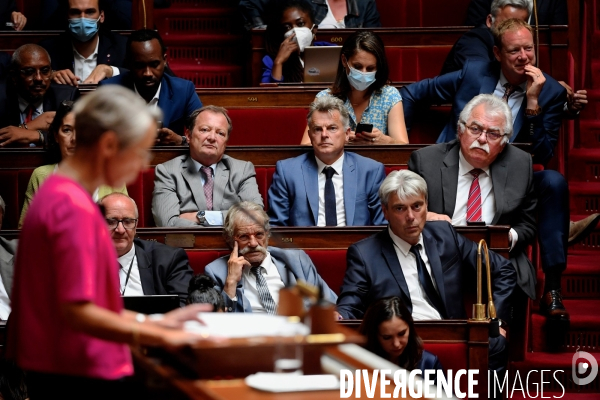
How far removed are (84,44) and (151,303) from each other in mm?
1647

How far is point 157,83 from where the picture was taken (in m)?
2.81

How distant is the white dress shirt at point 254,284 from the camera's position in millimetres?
2112

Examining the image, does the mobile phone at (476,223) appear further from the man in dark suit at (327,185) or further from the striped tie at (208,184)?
the striped tie at (208,184)

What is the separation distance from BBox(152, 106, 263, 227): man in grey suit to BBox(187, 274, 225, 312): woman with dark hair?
50 centimetres

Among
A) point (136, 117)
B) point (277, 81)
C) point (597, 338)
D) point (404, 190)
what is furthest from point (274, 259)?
point (136, 117)

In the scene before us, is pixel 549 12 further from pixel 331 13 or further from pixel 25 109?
pixel 25 109

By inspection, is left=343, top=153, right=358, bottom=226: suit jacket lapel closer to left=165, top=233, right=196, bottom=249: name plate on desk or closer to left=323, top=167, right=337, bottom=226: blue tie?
left=323, top=167, right=337, bottom=226: blue tie

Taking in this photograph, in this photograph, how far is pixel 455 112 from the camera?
9.00 feet

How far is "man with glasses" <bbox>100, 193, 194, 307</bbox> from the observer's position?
2.10 meters

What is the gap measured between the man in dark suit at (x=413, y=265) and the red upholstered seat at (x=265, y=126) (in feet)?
2.59

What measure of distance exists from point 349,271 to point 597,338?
696 mm

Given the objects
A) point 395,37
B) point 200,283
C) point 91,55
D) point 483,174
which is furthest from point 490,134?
point 91,55

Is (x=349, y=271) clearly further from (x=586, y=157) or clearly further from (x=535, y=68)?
(x=586, y=157)

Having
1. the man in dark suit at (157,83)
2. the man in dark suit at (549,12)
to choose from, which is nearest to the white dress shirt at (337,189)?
the man in dark suit at (157,83)
